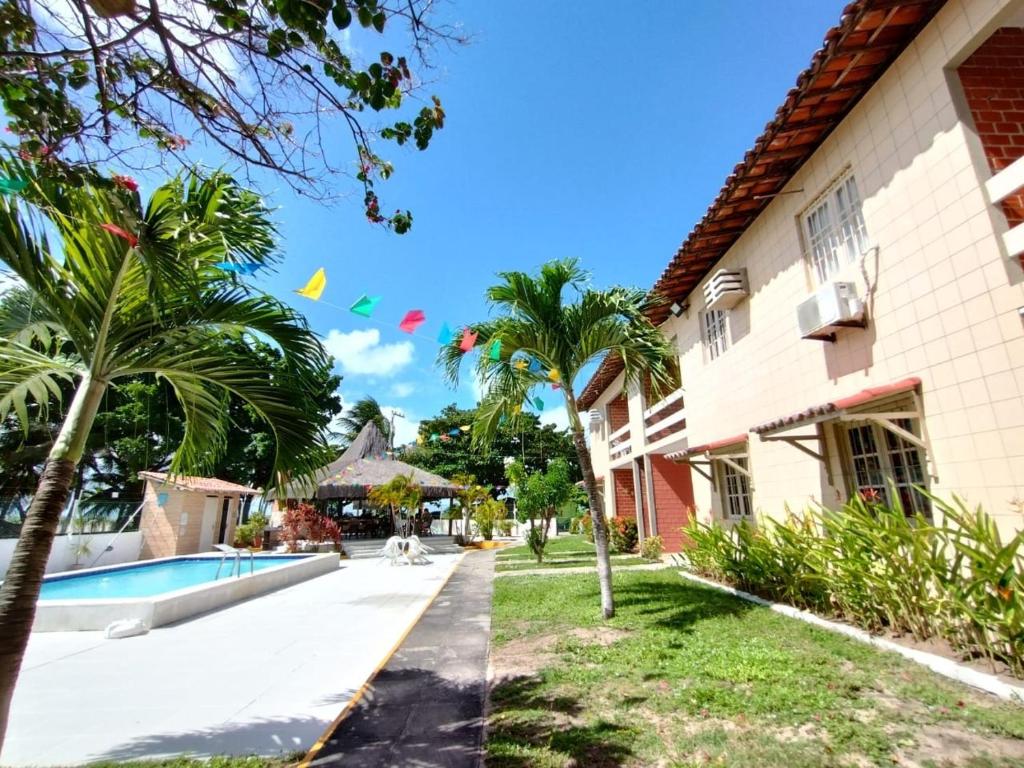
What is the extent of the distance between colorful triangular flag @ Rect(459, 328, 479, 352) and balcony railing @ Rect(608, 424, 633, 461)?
9.29 metres

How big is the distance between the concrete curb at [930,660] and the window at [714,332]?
516cm

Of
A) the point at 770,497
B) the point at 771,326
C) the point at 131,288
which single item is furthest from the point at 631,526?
the point at 131,288

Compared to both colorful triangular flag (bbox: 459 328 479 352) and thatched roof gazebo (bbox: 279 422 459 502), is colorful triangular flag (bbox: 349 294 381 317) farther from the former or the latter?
thatched roof gazebo (bbox: 279 422 459 502)

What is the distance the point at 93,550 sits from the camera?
48.3ft

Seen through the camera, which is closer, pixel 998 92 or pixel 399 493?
pixel 998 92

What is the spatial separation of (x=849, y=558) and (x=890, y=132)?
4.62 m

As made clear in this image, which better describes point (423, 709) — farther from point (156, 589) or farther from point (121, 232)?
point (156, 589)

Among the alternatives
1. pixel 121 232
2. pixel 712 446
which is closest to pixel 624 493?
pixel 712 446

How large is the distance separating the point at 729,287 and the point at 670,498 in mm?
7008

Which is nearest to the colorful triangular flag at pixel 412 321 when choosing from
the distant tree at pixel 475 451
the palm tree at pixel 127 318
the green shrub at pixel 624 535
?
the palm tree at pixel 127 318

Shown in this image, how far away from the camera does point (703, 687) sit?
398 centimetres

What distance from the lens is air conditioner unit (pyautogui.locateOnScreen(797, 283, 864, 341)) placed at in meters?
5.72

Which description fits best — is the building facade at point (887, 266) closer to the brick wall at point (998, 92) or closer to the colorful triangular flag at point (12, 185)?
the brick wall at point (998, 92)

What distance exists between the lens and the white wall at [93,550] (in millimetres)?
12433
